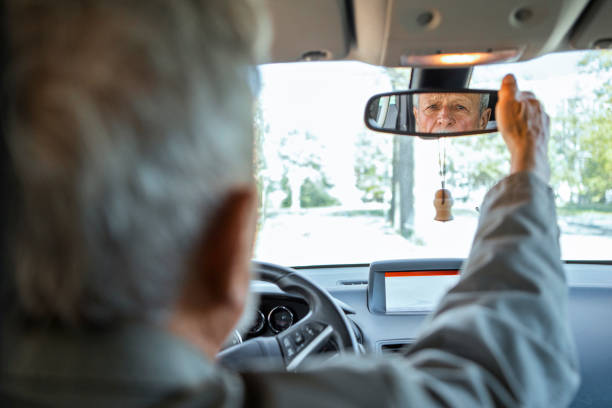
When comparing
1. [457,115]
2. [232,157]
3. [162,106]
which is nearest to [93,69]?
[162,106]

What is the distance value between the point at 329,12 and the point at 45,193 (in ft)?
3.24

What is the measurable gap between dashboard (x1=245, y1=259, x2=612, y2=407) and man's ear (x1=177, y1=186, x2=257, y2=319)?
5.30 ft

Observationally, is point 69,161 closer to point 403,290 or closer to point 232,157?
point 232,157

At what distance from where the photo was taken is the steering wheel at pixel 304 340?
1.81 m

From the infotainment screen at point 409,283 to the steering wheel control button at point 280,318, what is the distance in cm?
49

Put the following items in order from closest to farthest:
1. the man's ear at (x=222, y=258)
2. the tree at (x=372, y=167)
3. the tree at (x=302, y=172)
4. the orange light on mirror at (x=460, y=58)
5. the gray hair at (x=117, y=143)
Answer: the gray hair at (x=117, y=143), the man's ear at (x=222, y=258), the orange light on mirror at (x=460, y=58), the tree at (x=302, y=172), the tree at (x=372, y=167)

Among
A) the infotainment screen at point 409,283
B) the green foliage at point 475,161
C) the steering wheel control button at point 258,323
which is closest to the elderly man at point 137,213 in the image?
the steering wheel control button at point 258,323

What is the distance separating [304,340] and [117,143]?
56.0 inches

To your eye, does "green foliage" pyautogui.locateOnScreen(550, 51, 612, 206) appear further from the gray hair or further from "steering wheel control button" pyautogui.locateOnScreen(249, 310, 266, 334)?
the gray hair

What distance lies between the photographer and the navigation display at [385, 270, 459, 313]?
2.50 meters

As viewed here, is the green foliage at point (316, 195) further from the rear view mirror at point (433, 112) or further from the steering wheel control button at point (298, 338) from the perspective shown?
the steering wheel control button at point (298, 338)

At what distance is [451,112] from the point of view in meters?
2.00

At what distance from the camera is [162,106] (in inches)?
21.3

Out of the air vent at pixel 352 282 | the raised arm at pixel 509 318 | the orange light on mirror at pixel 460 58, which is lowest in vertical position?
the air vent at pixel 352 282
